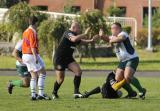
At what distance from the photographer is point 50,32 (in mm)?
38188

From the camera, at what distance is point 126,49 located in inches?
675

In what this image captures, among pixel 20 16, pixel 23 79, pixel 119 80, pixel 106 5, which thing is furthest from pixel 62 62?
pixel 106 5

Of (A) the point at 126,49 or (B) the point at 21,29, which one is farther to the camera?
(B) the point at 21,29

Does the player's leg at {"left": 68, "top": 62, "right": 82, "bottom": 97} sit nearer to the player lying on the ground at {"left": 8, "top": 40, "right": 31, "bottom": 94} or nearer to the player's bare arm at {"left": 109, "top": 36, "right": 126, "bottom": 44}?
the player's bare arm at {"left": 109, "top": 36, "right": 126, "bottom": 44}

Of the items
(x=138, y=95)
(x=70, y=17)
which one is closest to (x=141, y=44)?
(x=70, y=17)

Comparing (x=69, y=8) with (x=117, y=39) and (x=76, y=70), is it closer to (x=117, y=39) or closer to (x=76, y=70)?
(x=76, y=70)

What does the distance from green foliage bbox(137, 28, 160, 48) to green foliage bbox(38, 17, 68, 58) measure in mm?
16937

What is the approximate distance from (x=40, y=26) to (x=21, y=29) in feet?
6.40

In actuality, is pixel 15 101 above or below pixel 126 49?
below

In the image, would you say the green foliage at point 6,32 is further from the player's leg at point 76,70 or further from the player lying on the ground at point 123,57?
the player lying on the ground at point 123,57

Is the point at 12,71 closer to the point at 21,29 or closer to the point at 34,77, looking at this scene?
the point at 21,29

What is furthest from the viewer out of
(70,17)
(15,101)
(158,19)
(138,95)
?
(158,19)

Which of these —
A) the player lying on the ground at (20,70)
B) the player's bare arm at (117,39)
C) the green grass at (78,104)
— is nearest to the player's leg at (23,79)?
the player lying on the ground at (20,70)

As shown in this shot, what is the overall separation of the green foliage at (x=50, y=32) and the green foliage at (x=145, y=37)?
16.9 meters
